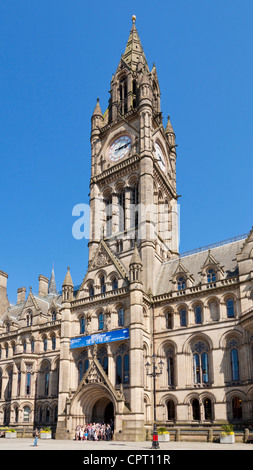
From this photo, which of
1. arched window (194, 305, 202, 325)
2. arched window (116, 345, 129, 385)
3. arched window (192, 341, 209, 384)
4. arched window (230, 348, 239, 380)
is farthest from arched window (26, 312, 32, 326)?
arched window (230, 348, 239, 380)

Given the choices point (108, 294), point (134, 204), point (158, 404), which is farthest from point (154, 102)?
point (158, 404)

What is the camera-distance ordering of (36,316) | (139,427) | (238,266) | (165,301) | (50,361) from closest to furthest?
(139,427) < (238,266) < (165,301) < (50,361) < (36,316)

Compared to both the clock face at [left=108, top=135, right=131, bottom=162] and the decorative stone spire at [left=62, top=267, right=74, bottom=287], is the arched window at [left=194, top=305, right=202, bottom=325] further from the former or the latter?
the clock face at [left=108, top=135, right=131, bottom=162]

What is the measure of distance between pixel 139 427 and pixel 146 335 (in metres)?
9.20

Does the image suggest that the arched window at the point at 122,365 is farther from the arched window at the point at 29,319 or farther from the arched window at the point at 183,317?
the arched window at the point at 29,319

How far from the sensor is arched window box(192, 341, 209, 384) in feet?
133

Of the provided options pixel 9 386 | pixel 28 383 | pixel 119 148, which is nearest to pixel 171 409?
pixel 28 383

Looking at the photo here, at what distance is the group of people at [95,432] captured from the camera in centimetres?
3955

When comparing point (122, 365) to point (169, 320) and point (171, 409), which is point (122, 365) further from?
point (169, 320)

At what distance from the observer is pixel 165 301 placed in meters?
45.3

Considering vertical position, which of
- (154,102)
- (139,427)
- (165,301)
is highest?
(154,102)

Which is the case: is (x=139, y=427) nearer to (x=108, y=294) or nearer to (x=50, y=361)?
(x=108, y=294)

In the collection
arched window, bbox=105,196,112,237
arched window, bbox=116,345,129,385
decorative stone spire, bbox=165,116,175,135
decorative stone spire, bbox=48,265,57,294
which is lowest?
arched window, bbox=116,345,129,385

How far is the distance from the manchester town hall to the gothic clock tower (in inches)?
7.3
